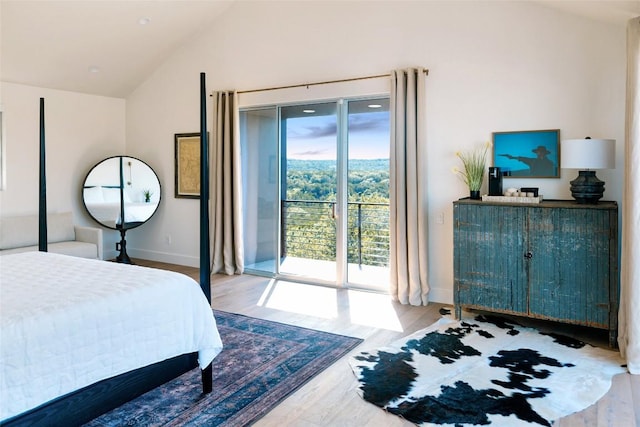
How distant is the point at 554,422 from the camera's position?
8.07ft

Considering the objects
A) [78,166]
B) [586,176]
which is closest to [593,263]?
[586,176]

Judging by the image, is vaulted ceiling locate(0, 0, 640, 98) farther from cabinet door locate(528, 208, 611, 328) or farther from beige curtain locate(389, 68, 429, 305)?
cabinet door locate(528, 208, 611, 328)

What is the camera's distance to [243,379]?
3000 mm

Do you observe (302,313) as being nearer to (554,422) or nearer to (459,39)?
(554,422)

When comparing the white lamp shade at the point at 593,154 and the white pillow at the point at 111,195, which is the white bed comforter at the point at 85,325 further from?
the white pillow at the point at 111,195

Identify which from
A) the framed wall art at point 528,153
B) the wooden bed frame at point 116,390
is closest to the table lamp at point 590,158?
the framed wall art at point 528,153

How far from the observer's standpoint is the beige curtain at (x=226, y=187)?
5926 mm

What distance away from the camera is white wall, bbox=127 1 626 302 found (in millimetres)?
3975

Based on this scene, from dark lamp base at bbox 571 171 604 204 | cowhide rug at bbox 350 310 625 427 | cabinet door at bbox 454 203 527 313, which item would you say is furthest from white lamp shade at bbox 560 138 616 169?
cowhide rug at bbox 350 310 625 427

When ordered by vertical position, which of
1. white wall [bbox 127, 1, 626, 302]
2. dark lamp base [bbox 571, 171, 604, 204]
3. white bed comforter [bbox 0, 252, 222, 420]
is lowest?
white bed comforter [bbox 0, 252, 222, 420]

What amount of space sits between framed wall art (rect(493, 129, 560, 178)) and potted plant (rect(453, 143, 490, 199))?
0.40ft

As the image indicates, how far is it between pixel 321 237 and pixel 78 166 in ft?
11.9

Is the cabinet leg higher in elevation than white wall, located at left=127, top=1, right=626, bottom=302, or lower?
lower

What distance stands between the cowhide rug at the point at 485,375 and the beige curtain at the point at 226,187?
9.67ft
